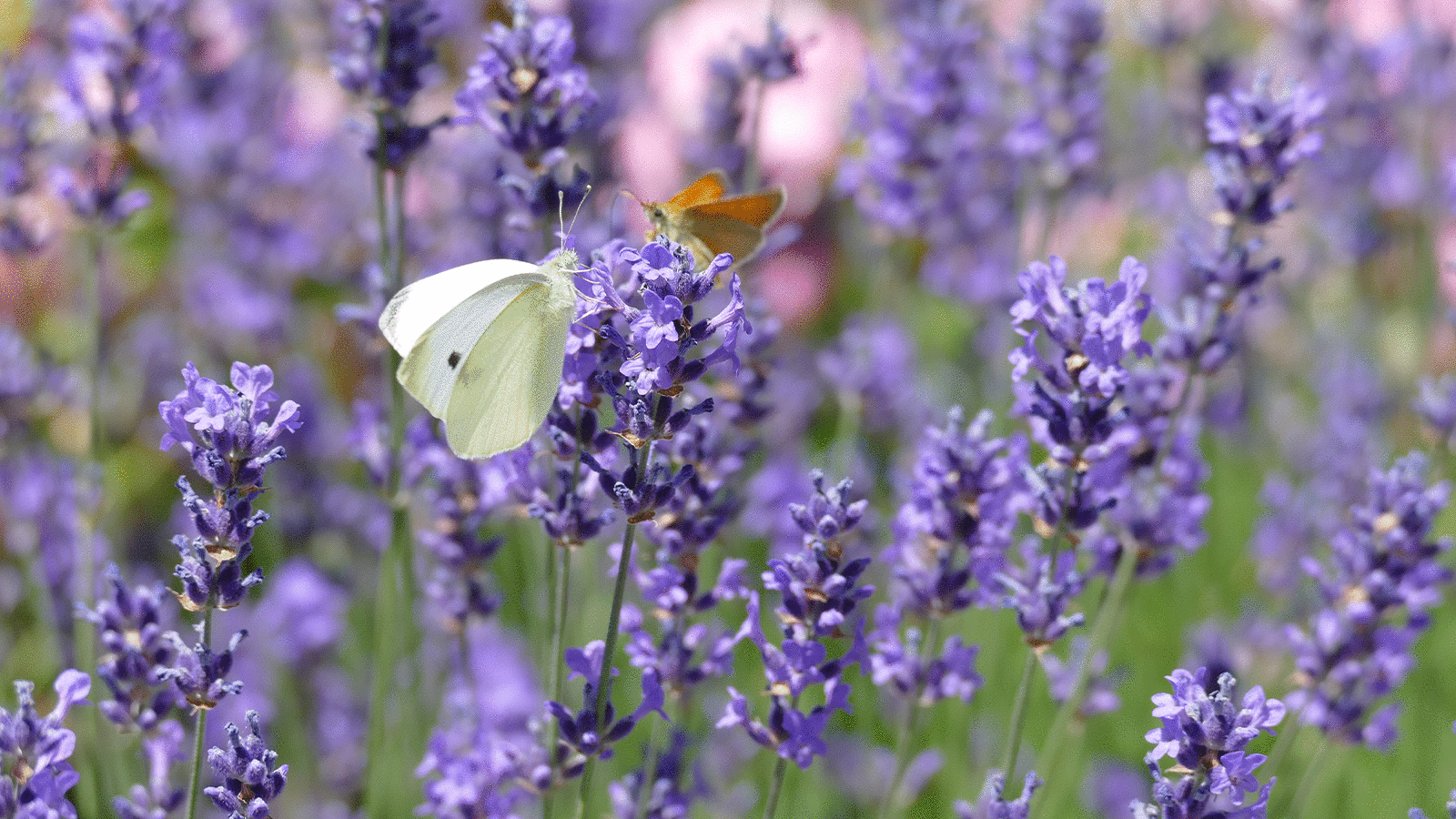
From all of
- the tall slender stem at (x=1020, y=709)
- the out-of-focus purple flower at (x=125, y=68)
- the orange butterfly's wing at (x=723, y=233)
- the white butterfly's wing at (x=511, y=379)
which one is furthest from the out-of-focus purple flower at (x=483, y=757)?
the out-of-focus purple flower at (x=125, y=68)

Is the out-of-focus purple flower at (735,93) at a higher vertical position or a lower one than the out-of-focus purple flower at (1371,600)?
higher

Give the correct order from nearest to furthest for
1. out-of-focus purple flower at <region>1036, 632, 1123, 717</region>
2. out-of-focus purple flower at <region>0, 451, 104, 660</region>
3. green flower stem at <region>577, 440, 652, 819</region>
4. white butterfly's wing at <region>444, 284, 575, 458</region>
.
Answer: green flower stem at <region>577, 440, 652, 819</region> < white butterfly's wing at <region>444, 284, 575, 458</region> < out-of-focus purple flower at <region>1036, 632, 1123, 717</region> < out-of-focus purple flower at <region>0, 451, 104, 660</region>

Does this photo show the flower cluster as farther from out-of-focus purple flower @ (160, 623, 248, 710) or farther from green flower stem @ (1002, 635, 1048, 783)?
out-of-focus purple flower @ (160, 623, 248, 710)

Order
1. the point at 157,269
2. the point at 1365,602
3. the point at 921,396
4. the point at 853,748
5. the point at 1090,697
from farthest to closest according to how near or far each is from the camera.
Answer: the point at 157,269 → the point at 921,396 → the point at 853,748 → the point at 1090,697 → the point at 1365,602

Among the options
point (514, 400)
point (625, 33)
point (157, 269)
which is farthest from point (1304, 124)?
point (157, 269)

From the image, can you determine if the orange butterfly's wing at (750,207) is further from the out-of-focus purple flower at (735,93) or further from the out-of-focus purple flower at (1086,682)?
the out-of-focus purple flower at (1086,682)

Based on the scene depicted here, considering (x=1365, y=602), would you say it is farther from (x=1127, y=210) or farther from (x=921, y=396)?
(x=1127, y=210)

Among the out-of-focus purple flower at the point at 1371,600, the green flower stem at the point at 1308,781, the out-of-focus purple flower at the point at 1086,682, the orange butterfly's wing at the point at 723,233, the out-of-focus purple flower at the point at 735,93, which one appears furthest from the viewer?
the out-of-focus purple flower at the point at 735,93

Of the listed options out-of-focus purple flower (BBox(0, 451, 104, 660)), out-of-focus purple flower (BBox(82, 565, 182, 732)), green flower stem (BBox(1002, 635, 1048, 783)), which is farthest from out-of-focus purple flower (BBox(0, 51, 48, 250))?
green flower stem (BBox(1002, 635, 1048, 783))
